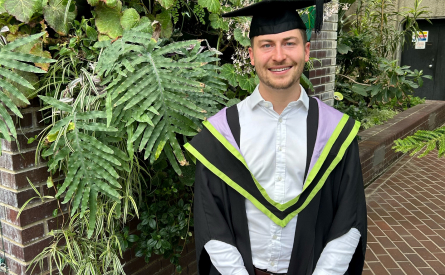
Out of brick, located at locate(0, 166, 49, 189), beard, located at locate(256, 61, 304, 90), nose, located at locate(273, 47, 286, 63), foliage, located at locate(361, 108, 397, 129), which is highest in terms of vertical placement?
nose, located at locate(273, 47, 286, 63)

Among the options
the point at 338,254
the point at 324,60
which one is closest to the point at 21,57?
the point at 338,254

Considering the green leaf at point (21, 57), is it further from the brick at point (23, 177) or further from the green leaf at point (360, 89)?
the green leaf at point (360, 89)

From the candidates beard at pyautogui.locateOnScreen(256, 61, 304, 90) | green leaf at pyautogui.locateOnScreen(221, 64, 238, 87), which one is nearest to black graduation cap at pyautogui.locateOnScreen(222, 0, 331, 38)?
beard at pyautogui.locateOnScreen(256, 61, 304, 90)

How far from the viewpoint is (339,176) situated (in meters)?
1.73

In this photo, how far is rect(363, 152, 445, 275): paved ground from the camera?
11.9 ft

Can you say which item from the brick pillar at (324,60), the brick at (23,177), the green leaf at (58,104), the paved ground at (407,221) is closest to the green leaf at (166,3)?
the green leaf at (58,104)

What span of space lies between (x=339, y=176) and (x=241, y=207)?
0.46 metres

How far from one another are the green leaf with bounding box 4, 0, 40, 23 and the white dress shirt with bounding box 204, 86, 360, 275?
45.9 inches

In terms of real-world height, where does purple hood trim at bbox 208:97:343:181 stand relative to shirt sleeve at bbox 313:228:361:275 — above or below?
above

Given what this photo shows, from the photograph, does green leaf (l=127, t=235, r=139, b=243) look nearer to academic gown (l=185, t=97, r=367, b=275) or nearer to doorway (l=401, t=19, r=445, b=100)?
academic gown (l=185, t=97, r=367, b=275)

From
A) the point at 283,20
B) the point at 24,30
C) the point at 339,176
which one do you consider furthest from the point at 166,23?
the point at 339,176

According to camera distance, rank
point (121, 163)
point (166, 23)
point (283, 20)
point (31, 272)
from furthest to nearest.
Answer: point (166, 23) → point (31, 272) → point (121, 163) → point (283, 20)

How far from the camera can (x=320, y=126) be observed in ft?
5.59

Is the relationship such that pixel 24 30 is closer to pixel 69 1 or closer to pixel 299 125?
pixel 69 1
